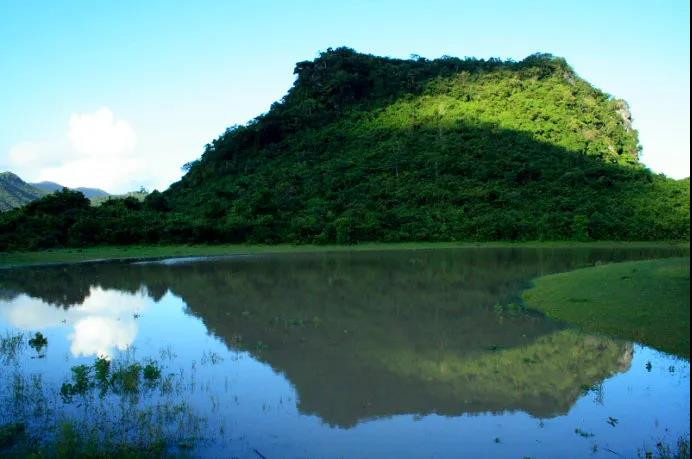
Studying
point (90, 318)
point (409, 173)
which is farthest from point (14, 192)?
point (90, 318)

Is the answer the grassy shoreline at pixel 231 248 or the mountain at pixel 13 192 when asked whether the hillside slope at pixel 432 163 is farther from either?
the mountain at pixel 13 192

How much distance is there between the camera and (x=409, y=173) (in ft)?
194

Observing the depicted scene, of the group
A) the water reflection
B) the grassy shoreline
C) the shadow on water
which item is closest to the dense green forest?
the grassy shoreline

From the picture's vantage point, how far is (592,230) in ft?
141

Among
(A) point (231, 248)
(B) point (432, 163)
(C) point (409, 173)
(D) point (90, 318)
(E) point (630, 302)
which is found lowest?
(D) point (90, 318)

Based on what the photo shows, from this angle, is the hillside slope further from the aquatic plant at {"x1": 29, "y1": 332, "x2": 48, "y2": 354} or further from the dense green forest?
the aquatic plant at {"x1": 29, "y1": 332, "x2": 48, "y2": 354}

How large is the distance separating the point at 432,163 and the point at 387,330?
4747 cm

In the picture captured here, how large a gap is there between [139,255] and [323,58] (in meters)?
59.8

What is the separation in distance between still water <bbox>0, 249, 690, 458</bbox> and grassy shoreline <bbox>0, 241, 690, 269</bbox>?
14.4 m

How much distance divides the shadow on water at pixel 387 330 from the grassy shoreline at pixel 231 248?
205 inches

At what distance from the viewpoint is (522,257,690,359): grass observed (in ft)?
40.5

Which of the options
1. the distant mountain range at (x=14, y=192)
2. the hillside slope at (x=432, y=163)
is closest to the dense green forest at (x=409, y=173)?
the hillside slope at (x=432, y=163)

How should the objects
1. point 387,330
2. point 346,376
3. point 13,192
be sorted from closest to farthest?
1. point 346,376
2. point 387,330
3. point 13,192

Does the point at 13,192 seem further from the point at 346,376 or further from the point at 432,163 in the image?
the point at 346,376
